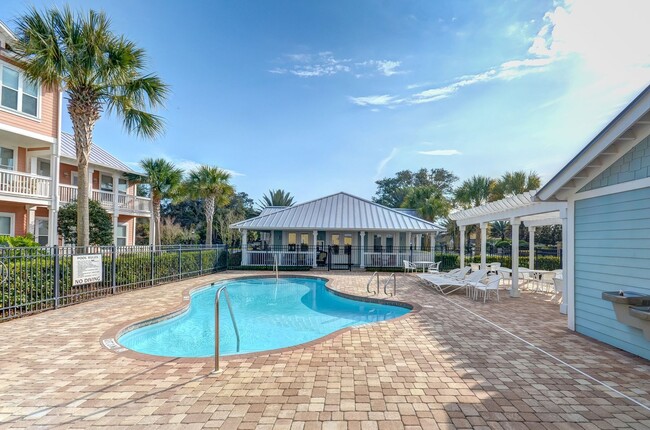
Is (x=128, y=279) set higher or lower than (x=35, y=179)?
lower

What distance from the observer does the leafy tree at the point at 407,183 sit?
4931cm

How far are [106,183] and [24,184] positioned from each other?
7.59 meters

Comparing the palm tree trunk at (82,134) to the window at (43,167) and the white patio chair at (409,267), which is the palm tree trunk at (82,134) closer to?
the window at (43,167)

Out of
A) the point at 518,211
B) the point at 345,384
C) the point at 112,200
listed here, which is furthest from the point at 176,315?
the point at 112,200

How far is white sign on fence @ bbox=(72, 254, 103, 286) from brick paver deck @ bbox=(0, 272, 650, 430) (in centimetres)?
267

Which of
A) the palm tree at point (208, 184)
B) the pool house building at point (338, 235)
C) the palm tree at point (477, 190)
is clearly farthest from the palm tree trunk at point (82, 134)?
the palm tree at point (477, 190)

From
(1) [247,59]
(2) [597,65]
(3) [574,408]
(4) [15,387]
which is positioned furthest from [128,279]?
(2) [597,65]

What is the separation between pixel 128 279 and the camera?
11.7 metres

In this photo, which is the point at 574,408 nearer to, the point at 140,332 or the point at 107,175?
the point at 140,332

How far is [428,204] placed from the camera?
2919cm

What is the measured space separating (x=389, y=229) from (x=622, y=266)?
581 inches

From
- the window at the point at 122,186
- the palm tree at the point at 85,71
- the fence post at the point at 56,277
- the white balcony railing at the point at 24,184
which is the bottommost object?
the fence post at the point at 56,277

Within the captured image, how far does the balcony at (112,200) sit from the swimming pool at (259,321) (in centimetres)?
1017

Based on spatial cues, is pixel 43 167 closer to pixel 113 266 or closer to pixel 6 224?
pixel 6 224
